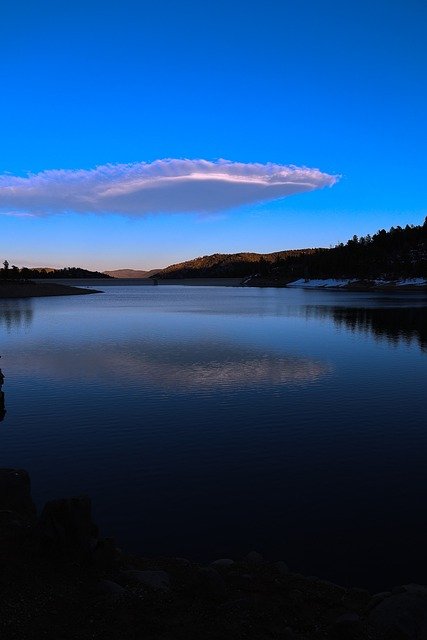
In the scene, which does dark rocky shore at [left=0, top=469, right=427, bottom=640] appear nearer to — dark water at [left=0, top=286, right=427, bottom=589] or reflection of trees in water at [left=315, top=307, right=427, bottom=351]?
dark water at [left=0, top=286, right=427, bottom=589]

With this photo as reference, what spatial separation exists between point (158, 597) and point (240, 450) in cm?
1171

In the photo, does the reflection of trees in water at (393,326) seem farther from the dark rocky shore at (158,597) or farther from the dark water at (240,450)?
the dark rocky shore at (158,597)

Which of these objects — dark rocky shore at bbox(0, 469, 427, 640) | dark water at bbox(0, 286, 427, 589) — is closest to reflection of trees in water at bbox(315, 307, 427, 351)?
dark water at bbox(0, 286, 427, 589)

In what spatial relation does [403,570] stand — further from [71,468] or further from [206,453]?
[71,468]

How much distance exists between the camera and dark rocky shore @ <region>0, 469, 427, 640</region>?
391 inches

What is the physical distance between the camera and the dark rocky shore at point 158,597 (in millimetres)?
9938

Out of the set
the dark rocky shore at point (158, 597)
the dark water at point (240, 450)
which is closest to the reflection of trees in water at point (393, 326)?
the dark water at point (240, 450)

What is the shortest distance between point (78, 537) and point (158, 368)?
30074 millimetres

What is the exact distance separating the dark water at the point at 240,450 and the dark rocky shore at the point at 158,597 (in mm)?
1713

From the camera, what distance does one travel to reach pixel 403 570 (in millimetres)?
13609

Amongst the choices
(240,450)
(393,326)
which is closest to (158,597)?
(240,450)

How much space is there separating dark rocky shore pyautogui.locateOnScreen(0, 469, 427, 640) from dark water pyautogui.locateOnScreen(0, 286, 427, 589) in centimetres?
171

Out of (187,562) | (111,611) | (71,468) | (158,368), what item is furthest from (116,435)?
(158,368)

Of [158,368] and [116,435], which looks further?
[158,368]
